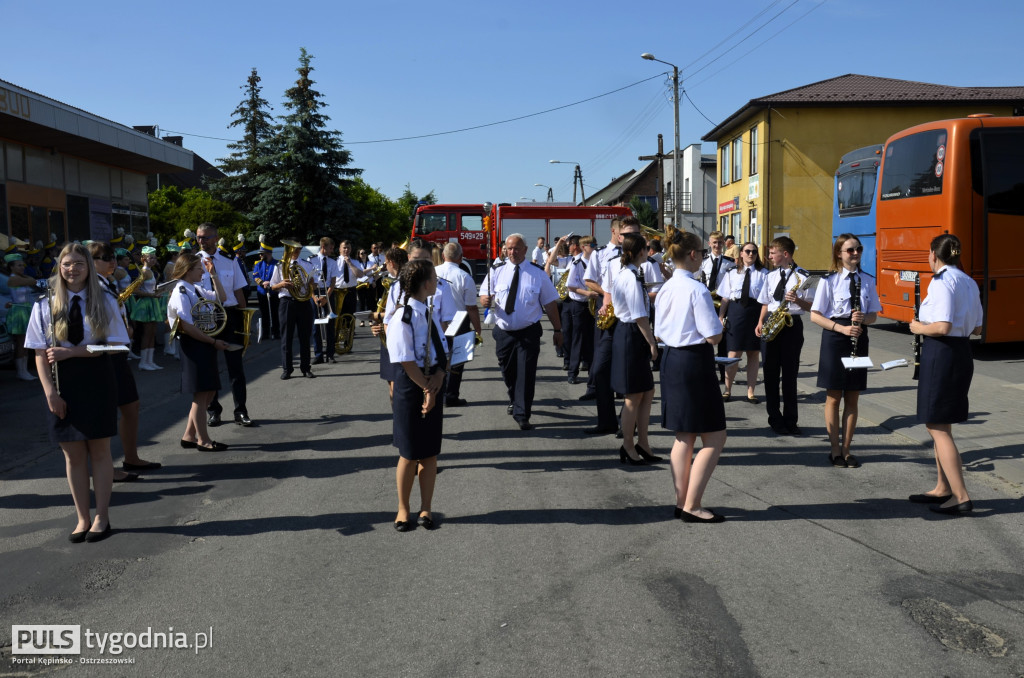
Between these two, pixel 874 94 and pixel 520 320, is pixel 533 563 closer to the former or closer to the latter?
pixel 520 320

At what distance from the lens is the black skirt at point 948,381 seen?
19.4 feet

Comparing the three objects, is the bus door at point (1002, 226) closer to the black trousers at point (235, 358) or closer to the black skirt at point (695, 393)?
the black skirt at point (695, 393)

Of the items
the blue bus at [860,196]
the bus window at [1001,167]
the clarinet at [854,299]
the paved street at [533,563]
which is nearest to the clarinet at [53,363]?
the paved street at [533,563]

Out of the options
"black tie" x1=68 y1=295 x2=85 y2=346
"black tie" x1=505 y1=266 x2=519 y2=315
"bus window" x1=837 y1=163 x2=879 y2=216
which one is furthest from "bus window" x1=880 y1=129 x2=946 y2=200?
"black tie" x1=68 y1=295 x2=85 y2=346

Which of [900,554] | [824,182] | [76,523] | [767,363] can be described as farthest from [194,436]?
[824,182]

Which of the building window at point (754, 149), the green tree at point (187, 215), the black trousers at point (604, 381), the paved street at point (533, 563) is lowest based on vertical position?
the paved street at point (533, 563)

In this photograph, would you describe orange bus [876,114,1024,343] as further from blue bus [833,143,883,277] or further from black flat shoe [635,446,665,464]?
black flat shoe [635,446,665,464]

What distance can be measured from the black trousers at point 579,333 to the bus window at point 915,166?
6876 millimetres

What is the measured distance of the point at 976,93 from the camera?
38375 millimetres

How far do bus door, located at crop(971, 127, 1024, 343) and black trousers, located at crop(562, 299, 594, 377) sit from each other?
633 cm

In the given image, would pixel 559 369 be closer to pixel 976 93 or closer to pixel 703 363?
pixel 703 363

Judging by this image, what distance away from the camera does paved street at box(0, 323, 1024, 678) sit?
152 inches

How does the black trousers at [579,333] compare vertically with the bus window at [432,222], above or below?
below

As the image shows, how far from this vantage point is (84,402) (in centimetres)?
550
